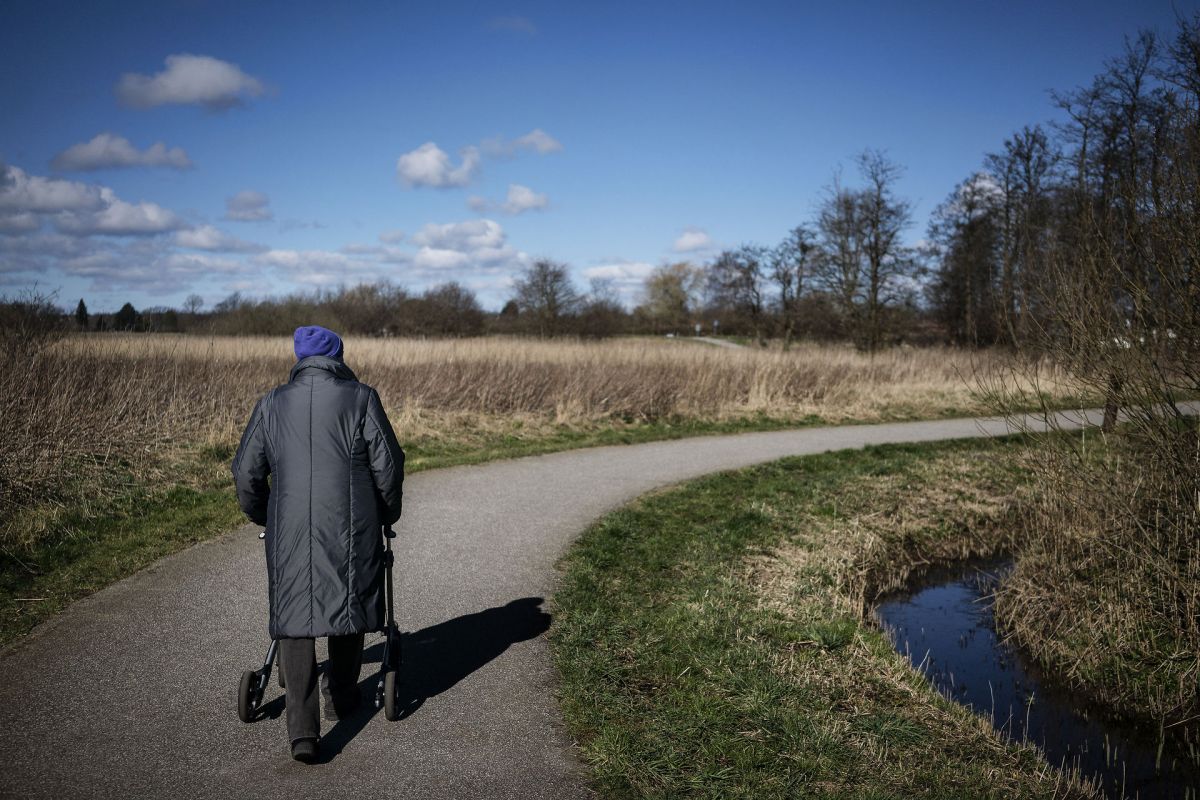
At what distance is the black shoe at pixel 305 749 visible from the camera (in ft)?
12.0

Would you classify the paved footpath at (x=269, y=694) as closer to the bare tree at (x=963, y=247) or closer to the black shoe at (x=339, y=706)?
the black shoe at (x=339, y=706)

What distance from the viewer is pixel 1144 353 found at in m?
6.00

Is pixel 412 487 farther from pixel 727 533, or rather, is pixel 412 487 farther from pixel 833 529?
pixel 833 529

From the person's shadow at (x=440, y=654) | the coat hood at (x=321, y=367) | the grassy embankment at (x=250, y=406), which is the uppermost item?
the coat hood at (x=321, y=367)

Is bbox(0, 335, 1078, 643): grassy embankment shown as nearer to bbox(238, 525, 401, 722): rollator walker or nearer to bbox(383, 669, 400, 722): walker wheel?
bbox(238, 525, 401, 722): rollator walker

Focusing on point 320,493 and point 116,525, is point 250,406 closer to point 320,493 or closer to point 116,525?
point 116,525

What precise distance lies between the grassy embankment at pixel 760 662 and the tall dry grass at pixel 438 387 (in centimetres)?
236

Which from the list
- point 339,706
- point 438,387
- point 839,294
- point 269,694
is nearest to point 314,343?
point 339,706

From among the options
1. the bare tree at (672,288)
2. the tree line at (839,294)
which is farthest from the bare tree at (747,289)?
the bare tree at (672,288)

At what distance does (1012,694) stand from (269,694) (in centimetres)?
564

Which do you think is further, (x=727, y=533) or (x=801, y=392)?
(x=801, y=392)

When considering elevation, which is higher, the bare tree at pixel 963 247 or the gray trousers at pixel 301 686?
the bare tree at pixel 963 247

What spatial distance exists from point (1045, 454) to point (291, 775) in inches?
278

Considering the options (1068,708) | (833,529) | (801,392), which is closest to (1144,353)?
(1068,708)
